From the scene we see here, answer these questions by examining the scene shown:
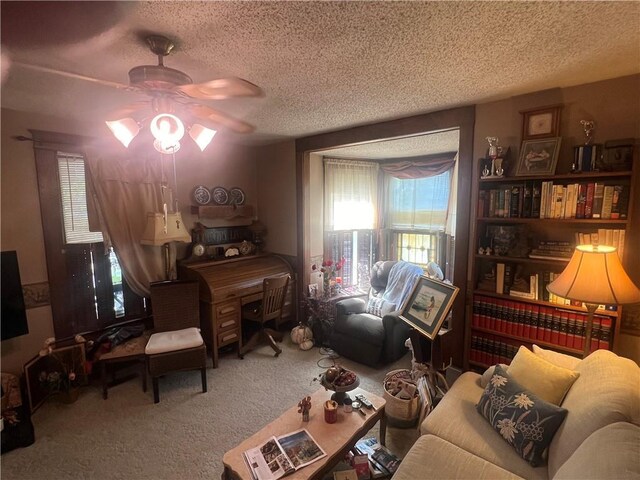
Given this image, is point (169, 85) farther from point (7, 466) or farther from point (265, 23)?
point (7, 466)

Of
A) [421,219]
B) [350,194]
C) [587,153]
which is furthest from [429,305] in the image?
[350,194]

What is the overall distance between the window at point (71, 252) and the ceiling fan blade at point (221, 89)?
201 centimetres

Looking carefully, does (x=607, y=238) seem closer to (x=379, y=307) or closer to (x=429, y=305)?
(x=429, y=305)

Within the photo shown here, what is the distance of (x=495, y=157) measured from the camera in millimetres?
2283

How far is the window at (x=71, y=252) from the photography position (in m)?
2.65

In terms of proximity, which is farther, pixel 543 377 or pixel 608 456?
pixel 543 377

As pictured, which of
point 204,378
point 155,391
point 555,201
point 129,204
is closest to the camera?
point 555,201

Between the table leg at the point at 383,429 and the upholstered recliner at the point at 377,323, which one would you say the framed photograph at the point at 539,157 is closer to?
the upholstered recliner at the point at 377,323

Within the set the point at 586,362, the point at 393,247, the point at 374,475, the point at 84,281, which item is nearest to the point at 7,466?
the point at 84,281

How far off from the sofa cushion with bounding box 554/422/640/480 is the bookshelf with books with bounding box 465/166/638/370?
3.43 feet

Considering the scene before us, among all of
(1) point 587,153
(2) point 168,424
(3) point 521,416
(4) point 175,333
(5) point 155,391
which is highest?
(1) point 587,153

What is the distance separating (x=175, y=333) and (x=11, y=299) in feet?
3.97

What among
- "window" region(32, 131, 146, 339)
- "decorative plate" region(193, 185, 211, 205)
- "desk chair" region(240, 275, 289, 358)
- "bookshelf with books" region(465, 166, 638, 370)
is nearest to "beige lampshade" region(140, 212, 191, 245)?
"window" region(32, 131, 146, 339)

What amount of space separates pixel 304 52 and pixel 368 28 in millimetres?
361
